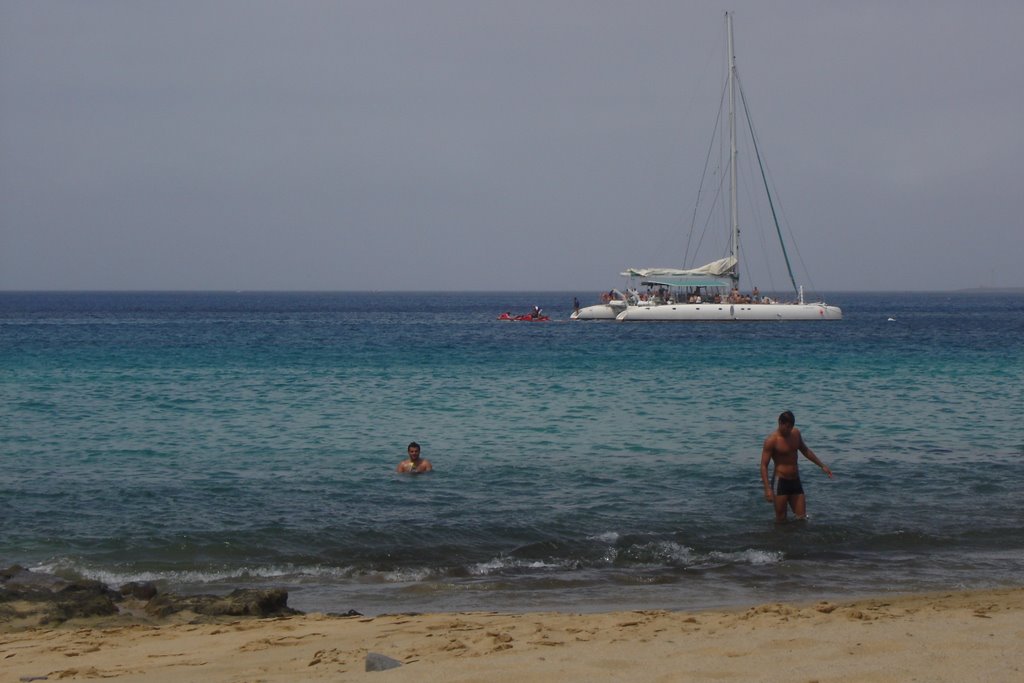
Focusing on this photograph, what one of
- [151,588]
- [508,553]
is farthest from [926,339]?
[151,588]

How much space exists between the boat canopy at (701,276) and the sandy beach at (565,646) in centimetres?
6054

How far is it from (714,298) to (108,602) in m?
62.9

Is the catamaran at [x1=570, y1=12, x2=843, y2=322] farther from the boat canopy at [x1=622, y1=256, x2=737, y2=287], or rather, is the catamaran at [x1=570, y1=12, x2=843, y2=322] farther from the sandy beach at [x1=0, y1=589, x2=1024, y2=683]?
the sandy beach at [x1=0, y1=589, x2=1024, y2=683]

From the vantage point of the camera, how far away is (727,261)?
68.2m

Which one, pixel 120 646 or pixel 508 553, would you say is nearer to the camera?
pixel 120 646

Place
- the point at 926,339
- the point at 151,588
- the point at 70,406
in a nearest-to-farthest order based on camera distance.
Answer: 1. the point at 151,588
2. the point at 70,406
3. the point at 926,339

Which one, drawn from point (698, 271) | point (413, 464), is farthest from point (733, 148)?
point (413, 464)

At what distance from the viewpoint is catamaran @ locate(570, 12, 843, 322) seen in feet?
216

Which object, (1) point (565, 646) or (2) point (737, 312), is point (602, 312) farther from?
(1) point (565, 646)

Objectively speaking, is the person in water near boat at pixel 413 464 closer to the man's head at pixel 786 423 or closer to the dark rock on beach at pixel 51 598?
the man's head at pixel 786 423

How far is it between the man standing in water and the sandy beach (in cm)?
375

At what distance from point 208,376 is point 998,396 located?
2359 cm

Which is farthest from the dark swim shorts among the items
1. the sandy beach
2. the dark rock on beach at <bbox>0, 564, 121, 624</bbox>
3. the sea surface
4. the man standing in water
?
the dark rock on beach at <bbox>0, 564, 121, 624</bbox>

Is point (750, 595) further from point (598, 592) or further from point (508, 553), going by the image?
point (508, 553)
